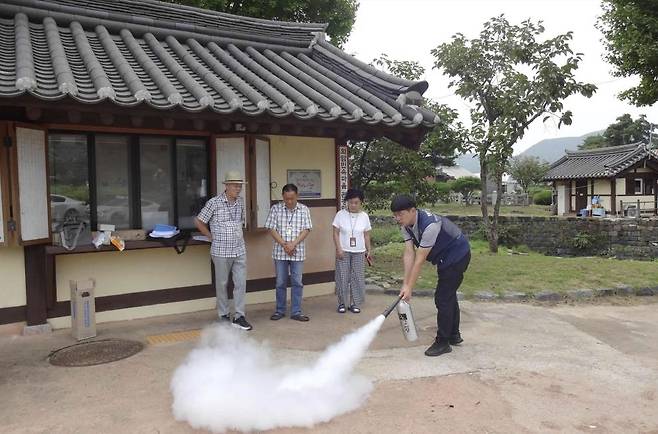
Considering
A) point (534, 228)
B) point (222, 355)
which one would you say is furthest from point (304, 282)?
point (534, 228)

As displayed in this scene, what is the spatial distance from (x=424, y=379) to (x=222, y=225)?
9.92 ft

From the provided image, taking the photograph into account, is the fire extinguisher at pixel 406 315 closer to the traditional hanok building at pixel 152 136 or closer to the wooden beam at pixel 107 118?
the traditional hanok building at pixel 152 136

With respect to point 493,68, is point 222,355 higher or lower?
lower

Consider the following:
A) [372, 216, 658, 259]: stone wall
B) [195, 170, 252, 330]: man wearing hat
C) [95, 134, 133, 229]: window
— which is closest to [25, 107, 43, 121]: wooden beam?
[95, 134, 133, 229]: window

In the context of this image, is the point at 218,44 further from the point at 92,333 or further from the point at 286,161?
the point at 92,333

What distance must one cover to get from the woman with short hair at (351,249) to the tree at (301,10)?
31.4 feet

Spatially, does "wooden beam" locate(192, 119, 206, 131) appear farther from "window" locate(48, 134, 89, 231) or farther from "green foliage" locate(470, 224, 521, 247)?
"green foliage" locate(470, 224, 521, 247)

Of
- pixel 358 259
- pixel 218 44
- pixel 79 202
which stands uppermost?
pixel 218 44

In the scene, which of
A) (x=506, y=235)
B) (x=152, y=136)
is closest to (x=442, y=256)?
(x=152, y=136)

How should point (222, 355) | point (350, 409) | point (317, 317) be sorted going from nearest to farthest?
point (350, 409) → point (222, 355) → point (317, 317)

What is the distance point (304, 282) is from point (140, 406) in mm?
4098

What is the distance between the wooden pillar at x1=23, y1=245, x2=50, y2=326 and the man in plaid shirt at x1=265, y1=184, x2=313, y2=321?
Answer: 270cm

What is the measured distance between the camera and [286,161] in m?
7.72

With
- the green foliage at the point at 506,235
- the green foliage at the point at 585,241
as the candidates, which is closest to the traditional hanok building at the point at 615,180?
the green foliage at the point at 585,241
